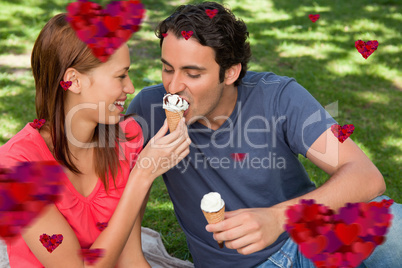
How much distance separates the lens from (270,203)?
2990 millimetres

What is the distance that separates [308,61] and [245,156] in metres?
4.38

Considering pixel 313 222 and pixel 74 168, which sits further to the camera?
pixel 74 168

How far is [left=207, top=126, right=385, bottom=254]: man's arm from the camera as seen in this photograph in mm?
1849

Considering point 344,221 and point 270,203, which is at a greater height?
point 344,221

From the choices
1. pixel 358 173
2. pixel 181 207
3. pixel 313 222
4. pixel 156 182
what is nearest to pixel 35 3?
pixel 156 182

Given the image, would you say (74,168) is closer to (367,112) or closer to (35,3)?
(367,112)

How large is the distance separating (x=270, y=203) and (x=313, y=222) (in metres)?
1.78

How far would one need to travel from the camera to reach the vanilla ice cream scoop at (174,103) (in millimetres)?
2703
